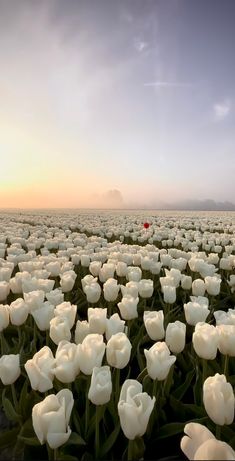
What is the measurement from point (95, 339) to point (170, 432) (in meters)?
0.88

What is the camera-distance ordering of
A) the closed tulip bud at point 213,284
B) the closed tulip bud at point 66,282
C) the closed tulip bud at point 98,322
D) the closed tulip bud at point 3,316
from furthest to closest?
the closed tulip bud at point 66,282 < the closed tulip bud at point 213,284 < the closed tulip bud at point 3,316 < the closed tulip bud at point 98,322

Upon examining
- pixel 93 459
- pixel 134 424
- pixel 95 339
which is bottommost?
pixel 93 459

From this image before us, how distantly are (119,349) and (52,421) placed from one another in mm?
815


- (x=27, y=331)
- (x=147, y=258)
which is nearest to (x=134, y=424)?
(x=27, y=331)

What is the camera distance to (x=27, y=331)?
470 centimetres

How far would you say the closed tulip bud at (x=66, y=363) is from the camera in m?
2.63

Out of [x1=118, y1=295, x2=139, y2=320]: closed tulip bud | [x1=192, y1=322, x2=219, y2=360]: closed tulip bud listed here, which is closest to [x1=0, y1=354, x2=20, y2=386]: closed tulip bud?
[x1=192, y1=322, x2=219, y2=360]: closed tulip bud

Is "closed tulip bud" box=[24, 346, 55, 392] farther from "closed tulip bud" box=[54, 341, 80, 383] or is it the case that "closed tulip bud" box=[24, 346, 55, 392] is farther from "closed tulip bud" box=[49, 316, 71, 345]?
"closed tulip bud" box=[49, 316, 71, 345]

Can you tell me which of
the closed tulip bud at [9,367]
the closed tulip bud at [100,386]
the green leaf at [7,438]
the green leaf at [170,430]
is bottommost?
the green leaf at [7,438]

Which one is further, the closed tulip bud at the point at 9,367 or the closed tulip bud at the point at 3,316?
the closed tulip bud at the point at 3,316

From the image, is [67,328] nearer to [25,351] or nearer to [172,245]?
[25,351]

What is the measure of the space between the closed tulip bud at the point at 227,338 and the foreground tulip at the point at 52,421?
1.35 metres

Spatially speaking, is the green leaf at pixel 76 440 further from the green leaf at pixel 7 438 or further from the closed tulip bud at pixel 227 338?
the closed tulip bud at pixel 227 338

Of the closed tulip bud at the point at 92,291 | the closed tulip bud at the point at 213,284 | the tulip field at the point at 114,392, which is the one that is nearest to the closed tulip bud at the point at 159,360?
the tulip field at the point at 114,392
